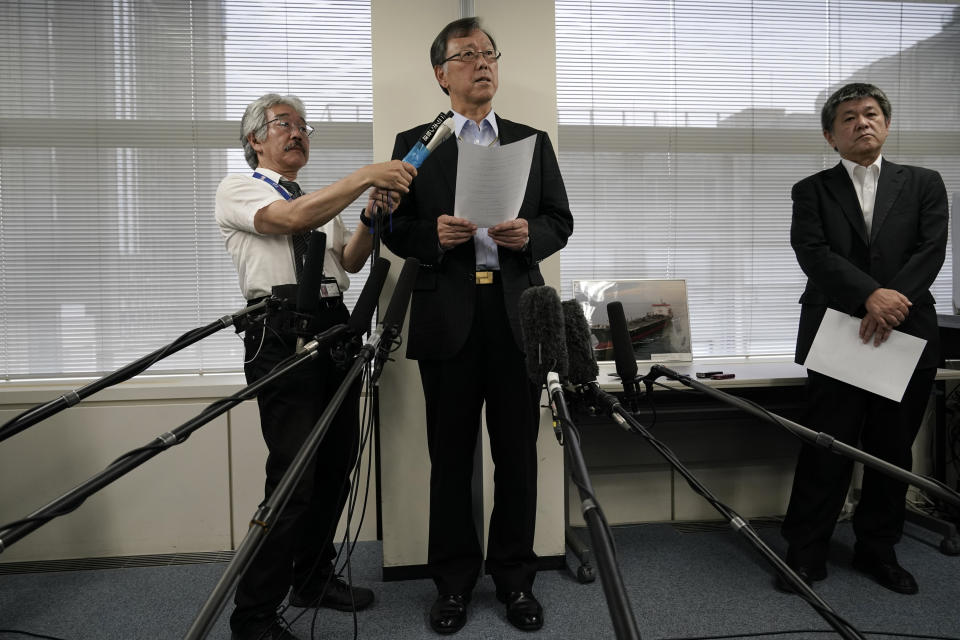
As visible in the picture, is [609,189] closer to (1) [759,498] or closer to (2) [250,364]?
(1) [759,498]

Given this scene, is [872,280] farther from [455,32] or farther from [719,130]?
[455,32]

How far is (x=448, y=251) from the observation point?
1.87 meters

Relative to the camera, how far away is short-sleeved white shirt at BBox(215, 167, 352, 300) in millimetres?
1684

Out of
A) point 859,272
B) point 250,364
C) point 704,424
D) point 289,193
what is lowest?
point 704,424

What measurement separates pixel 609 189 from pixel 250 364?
1.92 m

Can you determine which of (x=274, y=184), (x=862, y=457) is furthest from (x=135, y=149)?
(x=862, y=457)

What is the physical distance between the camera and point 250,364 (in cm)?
174

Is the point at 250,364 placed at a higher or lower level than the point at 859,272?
lower

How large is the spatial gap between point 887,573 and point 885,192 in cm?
134

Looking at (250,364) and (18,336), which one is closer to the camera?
(250,364)

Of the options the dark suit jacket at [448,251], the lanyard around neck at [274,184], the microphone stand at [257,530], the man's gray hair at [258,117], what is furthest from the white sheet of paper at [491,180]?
the microphone stand at [257,530]

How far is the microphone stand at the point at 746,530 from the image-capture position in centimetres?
77

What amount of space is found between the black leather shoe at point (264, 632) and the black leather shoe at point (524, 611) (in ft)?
2.10

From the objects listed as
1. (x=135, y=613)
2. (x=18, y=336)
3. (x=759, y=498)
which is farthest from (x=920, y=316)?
(x=18, y=336)
